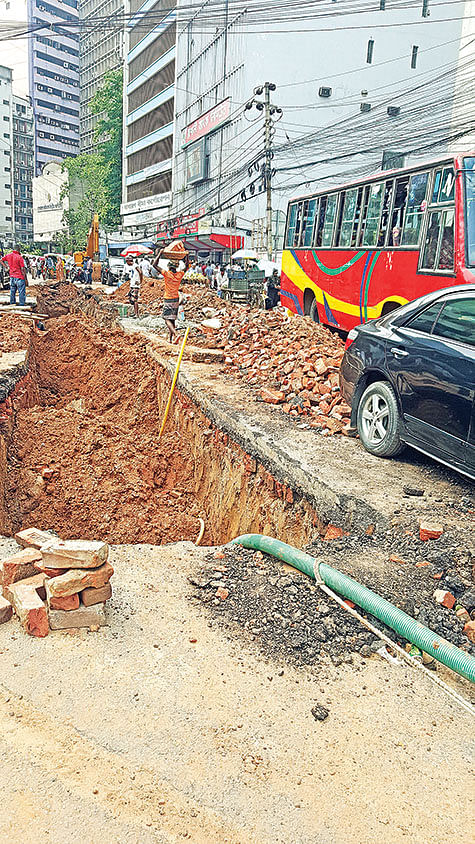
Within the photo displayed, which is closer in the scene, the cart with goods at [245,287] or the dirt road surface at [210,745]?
the dirt road surface at [210,745]

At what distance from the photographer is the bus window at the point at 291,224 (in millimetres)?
15422

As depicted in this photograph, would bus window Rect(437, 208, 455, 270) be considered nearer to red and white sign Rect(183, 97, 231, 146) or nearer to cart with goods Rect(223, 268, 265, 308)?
cart with goods Rect(223, 268, 265, 308)

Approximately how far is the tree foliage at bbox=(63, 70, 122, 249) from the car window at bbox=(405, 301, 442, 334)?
6437 cm

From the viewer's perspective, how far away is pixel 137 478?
788 centimetres

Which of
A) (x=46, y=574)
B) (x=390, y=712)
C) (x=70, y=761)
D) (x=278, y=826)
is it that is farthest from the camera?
(x=46, y=574)

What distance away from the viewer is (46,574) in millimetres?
3258

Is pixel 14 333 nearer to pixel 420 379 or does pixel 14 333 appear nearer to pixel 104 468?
pixel 104 468

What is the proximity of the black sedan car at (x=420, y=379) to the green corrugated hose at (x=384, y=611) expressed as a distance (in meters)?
1.67

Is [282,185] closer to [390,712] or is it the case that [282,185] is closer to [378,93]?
[378,93]

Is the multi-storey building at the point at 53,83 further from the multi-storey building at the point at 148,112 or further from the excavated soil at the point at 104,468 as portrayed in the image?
the excavated soil at the point at 104,468

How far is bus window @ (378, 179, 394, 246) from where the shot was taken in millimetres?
10907

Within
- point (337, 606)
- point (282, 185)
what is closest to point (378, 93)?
point (282, 185)

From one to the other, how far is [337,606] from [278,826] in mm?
1461

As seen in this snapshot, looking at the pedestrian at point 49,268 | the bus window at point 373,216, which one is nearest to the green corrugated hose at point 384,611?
the bus window at point 373,216
